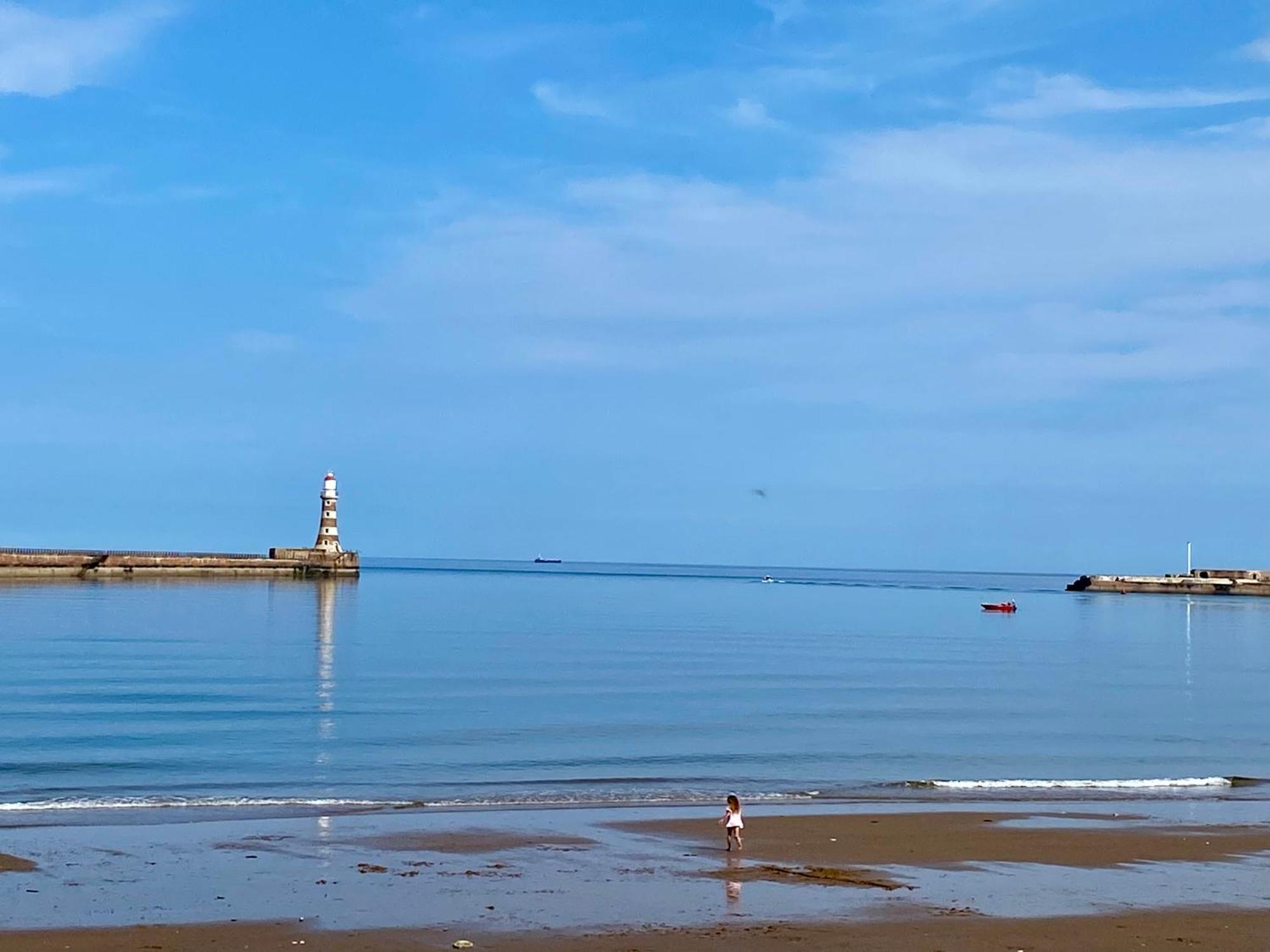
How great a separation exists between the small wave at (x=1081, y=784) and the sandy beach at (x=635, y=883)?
15.3 feet

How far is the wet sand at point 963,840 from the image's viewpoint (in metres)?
19.3

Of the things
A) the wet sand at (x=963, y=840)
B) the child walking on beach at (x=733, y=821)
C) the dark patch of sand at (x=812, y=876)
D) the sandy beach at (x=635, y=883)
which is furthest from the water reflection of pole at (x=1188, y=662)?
the dark patch of sand at (x=812, y=876)

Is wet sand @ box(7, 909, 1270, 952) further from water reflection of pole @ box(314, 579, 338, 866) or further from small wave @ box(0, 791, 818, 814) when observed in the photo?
small wave @ box(0, 791, 818, 814)

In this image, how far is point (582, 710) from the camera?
40.1 m

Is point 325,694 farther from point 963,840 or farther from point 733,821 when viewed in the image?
point 963,840

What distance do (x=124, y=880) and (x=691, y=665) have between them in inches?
1644

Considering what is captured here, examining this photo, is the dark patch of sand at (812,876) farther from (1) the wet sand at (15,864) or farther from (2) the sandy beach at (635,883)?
(1) the wet sand at (15,864)

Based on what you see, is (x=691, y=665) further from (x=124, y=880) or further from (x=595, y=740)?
(x=124, y=880)

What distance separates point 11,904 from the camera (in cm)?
1520

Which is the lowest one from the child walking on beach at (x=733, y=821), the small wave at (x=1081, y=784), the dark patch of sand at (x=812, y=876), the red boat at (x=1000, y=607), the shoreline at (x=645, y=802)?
the red boat at (x=1000, y=607)

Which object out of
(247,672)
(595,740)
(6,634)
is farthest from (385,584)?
(595,740)

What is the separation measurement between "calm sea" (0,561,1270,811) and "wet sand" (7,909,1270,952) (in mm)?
10009

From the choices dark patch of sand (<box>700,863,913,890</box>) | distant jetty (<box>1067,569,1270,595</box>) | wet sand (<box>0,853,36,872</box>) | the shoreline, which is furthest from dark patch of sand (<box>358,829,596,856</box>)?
distant jetty (<box>1067,569,1270,595</box>)

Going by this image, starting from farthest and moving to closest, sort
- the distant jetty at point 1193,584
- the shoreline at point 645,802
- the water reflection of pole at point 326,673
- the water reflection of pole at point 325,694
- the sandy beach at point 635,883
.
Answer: the distant jetty at point 1193,584 < the water reflection of pole at point 326,673 < the shoreline at point 645,802 < the water reflection of pole at point 325,694 < the sandy beach at point 635,883
